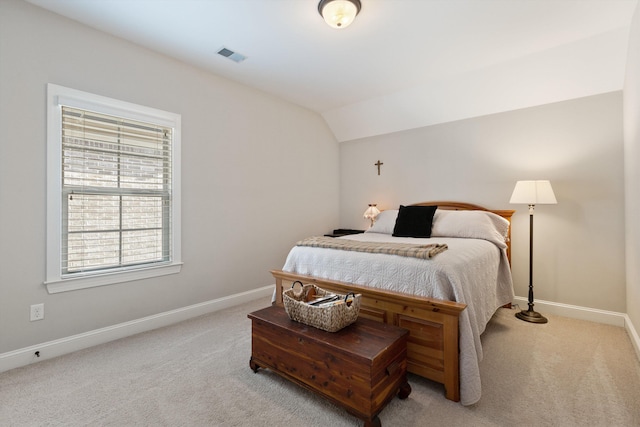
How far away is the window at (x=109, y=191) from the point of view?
2.31 meters

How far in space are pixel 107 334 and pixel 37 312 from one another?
0.51m

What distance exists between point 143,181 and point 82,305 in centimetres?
112

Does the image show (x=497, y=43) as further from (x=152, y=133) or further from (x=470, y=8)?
(x=152, y=133)

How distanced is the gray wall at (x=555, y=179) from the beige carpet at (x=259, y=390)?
2.13 feet

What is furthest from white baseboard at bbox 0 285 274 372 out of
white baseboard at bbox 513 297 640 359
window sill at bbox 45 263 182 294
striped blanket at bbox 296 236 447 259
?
white baseboard at bbox 513 297 640 359

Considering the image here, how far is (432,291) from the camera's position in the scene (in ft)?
6.12

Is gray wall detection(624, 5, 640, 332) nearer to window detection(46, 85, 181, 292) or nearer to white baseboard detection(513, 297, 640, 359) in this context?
white baseboard detection(513, 297, 640, 359)

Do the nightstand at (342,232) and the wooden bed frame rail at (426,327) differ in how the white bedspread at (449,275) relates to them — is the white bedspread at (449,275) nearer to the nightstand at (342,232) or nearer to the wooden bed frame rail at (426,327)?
the wooden bed frame rail at (426,327)

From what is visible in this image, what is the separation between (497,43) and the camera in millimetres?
2680

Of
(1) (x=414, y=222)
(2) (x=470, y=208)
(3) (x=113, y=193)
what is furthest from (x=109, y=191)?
(2) (x=470, y=208)

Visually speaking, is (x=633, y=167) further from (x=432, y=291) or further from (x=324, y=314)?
(x=324, y=314)

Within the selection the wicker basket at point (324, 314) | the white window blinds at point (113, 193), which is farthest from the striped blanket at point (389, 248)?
the white window blinds at point (113, 193)

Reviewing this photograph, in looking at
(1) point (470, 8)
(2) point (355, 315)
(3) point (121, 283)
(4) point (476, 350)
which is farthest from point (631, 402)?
(3) point (121, 283)

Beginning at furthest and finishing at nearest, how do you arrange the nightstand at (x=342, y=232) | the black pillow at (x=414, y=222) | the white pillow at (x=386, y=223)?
the nightstand at (x=342, y=232) → the white pillow at (x=386, y=223) → the black pillow at (x=414, y=222)
